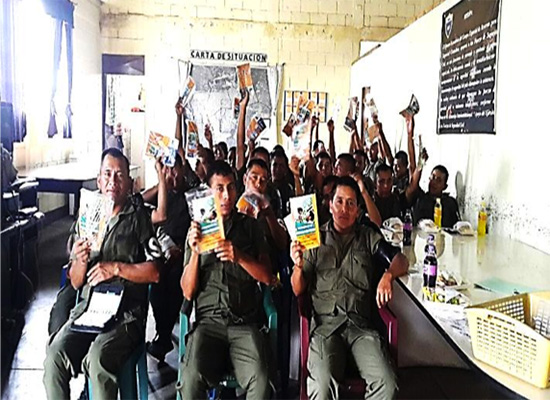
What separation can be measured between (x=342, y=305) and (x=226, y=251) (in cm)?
53

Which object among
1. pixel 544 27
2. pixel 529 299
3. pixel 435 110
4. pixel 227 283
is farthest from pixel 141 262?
pixel 435 110

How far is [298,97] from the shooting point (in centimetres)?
863

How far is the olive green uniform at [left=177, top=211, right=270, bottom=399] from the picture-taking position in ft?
6.55

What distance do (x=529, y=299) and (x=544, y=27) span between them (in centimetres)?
193

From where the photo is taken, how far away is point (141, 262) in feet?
7.36

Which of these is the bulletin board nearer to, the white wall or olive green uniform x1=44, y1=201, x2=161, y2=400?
the white wall

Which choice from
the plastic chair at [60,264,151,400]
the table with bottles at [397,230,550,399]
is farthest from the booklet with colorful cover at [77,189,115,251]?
the table with bottles at [397,230,550,399]

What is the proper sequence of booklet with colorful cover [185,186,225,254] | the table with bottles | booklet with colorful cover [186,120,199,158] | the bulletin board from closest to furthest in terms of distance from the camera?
1. the table with bottles
2. booklet with colorful cover [185,186,225,254]
3. booklet with colorful cover [186,120,199,158]
4. the bulletin board

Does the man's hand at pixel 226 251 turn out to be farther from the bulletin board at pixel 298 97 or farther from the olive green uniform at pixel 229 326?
the bulletin board at pixel 298 97

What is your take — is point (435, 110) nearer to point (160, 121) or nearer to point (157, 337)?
point (157, 337)

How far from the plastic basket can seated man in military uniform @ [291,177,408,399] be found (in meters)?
0.57

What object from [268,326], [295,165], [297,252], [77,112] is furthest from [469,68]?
[77,112]

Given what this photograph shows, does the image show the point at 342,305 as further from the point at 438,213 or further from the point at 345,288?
the point at 438,213

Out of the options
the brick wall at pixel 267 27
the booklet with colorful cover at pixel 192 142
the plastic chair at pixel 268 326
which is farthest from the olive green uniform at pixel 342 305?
the brick wall at pixel 267 27
